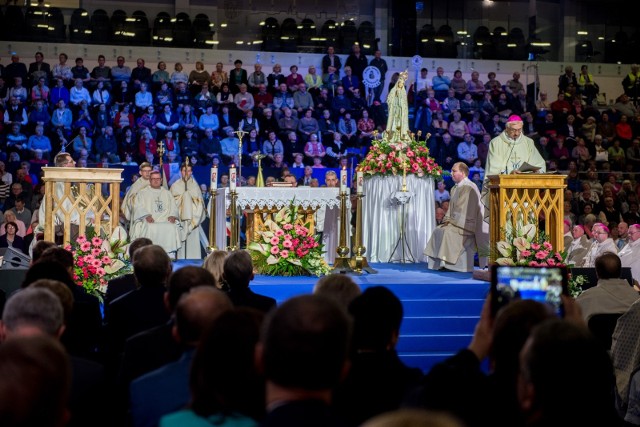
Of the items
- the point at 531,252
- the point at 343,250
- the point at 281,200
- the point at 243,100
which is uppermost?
the point at 243,100

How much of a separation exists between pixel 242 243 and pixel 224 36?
961cm

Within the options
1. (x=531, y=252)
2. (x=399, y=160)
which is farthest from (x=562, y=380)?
(x=399, y=160)

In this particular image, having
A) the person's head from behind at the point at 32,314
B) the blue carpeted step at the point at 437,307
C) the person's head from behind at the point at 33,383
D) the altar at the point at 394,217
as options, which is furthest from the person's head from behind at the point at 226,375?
the altar at the point at 394,217

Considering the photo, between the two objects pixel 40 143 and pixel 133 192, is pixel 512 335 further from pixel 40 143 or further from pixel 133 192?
pixel 40 143

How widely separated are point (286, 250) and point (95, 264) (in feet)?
9.22

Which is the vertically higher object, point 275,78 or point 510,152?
point 275,78

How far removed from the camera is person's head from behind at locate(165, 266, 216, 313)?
4.43 m

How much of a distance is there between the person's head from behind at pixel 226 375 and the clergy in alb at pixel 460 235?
9.95 m

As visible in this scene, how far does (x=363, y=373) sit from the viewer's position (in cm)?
344

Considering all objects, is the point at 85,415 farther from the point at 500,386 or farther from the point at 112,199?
the point at 112,199

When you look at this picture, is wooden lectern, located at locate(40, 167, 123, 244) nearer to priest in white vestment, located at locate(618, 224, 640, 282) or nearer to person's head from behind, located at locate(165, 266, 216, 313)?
person's head from behind, located at locate(165, 266, 216, 313)

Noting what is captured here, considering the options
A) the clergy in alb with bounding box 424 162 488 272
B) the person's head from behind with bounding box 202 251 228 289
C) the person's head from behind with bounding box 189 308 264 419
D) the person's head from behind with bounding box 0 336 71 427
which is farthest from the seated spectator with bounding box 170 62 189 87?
the person's head from behind with bounding box 0 336 71 427

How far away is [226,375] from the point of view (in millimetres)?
2744

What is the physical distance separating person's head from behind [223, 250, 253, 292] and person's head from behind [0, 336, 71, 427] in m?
3.54
